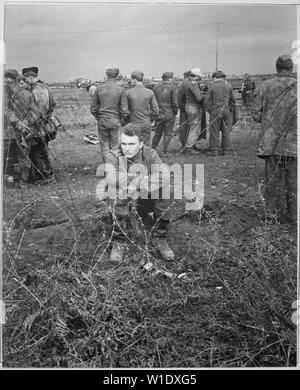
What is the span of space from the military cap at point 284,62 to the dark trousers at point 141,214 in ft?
4.72

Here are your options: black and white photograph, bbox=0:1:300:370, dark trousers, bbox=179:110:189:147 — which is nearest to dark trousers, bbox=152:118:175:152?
dark trousers, bbox=179:110:189:147

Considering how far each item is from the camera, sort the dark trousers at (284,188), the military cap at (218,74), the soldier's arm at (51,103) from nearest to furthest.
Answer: the dark trousers at (284,188)
the soldier's arm at (51,103)
the military cap at (218,74)

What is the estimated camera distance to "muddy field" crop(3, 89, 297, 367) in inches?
112

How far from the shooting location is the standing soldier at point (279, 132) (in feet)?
12.1

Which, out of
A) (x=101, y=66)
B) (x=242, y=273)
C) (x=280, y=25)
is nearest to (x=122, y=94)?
(x=101, y=66)

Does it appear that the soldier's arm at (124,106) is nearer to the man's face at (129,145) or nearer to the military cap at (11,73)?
the man's face at (129,145)

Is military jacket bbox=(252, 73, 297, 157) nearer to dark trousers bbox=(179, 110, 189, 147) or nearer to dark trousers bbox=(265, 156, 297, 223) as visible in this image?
dark trousers bbox=(265, 156, 297, 223)

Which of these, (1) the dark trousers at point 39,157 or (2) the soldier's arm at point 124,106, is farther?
(2) the soldier's arm at point 124,106

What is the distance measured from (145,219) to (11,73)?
62.9 inches

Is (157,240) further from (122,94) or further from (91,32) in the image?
(122,94)

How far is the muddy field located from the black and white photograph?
0.04 ft

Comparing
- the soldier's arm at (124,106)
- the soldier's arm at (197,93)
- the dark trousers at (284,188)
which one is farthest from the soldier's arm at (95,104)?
the dark trousers at (284,188)

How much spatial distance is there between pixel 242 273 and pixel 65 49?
2.23 m
